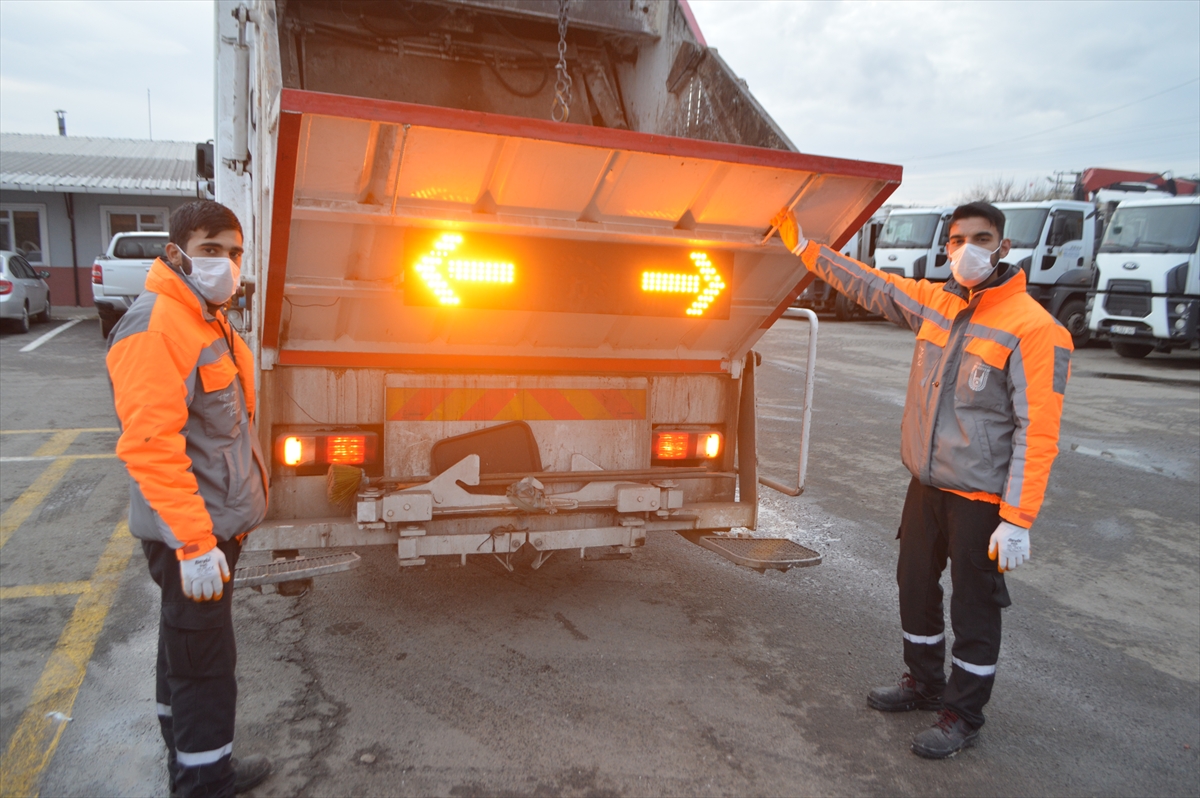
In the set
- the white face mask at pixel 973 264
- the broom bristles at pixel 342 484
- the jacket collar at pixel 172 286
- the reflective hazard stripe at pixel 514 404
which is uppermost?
the white face mask at pixel 973 264

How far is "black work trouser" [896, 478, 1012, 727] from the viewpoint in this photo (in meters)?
3.04

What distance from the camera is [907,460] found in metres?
3.35

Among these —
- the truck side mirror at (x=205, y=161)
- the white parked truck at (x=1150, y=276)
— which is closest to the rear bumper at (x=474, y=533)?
the truck side mirror at (x=205, y=161)

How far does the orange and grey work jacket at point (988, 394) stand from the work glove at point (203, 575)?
8.11ft

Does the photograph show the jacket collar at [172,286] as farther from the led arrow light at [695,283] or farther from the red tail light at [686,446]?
the red tail light at [686,446]

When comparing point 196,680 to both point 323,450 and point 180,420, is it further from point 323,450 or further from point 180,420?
point 323,450

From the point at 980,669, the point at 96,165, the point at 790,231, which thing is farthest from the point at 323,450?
the point at 96,165

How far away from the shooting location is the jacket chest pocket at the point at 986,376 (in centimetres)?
294

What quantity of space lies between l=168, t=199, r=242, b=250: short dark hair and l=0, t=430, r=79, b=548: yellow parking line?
3.45 m

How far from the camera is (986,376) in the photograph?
2.96 metres

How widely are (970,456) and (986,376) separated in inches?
11.6

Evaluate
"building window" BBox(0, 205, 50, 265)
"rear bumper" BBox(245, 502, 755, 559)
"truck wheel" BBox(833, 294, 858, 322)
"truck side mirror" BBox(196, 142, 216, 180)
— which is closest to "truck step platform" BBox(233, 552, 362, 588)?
"rear bumper" BBox(245, 502, 755, 559)

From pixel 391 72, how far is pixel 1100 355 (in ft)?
54.0

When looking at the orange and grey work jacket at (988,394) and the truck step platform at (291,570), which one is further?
the truck step platform at (291,570)
